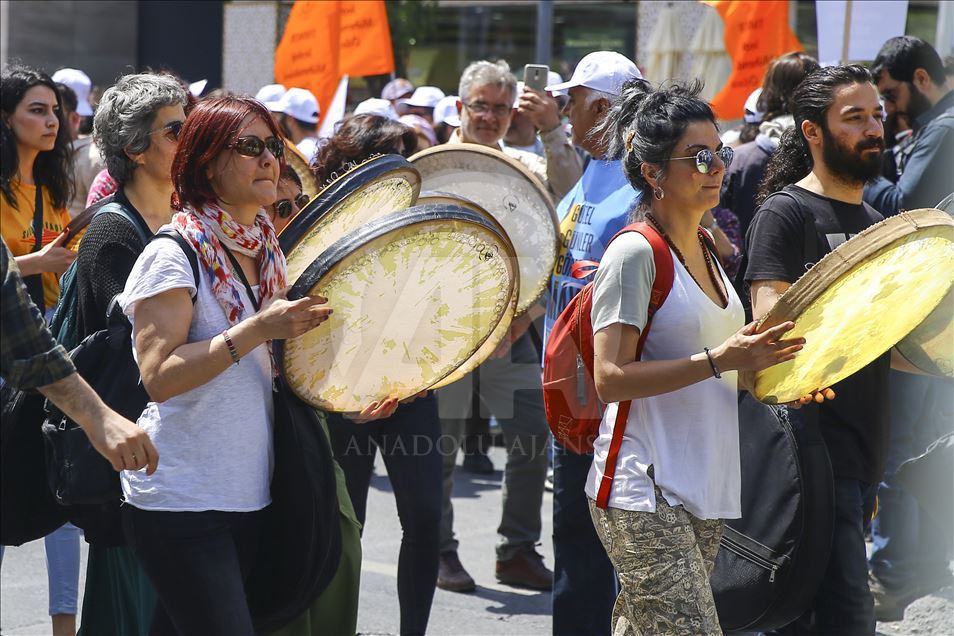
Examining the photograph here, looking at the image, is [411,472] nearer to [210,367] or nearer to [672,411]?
[672,411]

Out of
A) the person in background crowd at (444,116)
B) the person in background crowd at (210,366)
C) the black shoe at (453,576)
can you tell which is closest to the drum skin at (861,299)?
the person in background crowd at (210,366)

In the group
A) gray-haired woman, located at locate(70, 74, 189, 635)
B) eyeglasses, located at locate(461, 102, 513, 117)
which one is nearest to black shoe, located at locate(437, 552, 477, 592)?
eyeglasses, located at locate(461, 102, 513, 117)

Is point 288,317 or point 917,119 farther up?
point 917,119

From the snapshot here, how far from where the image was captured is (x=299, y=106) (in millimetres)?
7965

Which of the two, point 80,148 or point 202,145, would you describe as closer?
point 202,145

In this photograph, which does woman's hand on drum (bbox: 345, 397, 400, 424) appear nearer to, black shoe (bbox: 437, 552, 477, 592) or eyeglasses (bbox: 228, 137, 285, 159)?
eyeglasses (bbox: 228, 137, 285, 159)

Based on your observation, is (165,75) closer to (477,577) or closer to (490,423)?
(477,577)

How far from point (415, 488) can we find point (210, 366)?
1.67 metres


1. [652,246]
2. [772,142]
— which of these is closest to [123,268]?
[652,246]

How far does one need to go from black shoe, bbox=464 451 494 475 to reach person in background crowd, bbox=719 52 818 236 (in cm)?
→ 261

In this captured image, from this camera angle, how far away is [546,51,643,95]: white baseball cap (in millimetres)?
4508

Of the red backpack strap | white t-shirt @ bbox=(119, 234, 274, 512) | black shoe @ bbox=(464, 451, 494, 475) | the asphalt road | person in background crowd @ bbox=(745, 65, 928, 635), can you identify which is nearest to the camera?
white t-shirt @ bbox=(119, 234, 274, 512)

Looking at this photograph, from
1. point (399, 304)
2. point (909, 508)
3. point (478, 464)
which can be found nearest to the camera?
point (399, 304)

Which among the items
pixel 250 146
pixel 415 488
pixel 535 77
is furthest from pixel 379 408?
pixel 535 77
